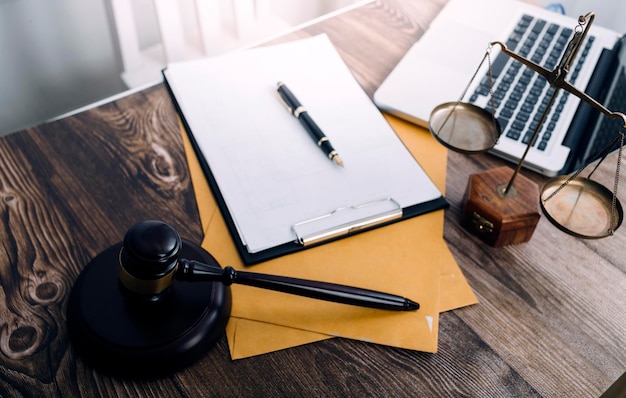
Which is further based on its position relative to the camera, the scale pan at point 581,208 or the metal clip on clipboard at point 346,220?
the metal clip on clipboard at point 346,220

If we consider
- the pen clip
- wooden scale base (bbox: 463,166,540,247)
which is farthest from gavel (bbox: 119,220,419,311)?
the pen clip

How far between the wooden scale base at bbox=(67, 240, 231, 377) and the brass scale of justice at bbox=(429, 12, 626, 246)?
0.32 meters

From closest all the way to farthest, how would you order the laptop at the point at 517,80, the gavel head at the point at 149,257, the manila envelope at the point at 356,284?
the gavel head at the point at 149,257
the manila envelope at the point at 356,284
the laptop at the point at 517,80

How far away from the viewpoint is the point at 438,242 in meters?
0.71

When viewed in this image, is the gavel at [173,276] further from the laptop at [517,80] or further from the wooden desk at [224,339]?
the laptop at [517,80]

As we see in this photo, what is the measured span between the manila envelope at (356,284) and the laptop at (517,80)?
196mm

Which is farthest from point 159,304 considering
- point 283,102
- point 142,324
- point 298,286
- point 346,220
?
point 283,102

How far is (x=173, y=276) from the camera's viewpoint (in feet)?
1.88

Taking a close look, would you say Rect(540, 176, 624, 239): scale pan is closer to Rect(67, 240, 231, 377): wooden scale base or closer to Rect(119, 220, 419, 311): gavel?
Rect(119, 220, 419, 311): gavel

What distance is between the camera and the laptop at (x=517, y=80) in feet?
2.60

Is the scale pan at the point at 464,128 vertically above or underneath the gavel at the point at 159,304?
above

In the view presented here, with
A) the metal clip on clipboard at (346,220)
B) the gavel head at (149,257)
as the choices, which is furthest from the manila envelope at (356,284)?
the gavel head at (149,257)

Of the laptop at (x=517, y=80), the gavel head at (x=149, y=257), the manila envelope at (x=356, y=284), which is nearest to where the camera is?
the gavel head at (x=149, y=257)

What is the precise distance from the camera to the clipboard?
71 centimetres
